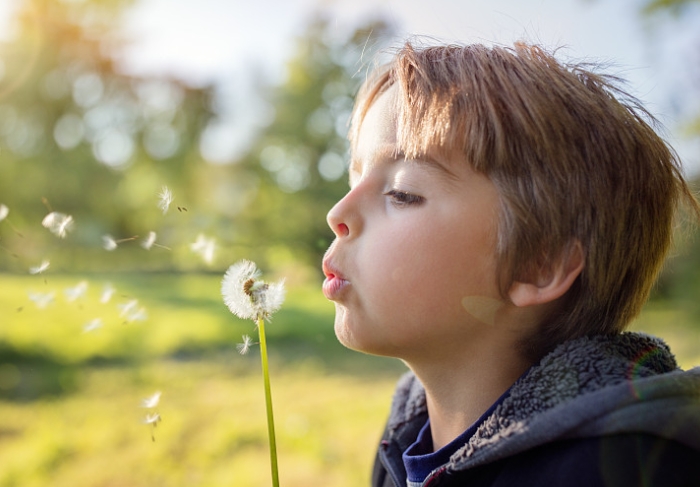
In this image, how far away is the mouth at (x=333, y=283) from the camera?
2.53 ft

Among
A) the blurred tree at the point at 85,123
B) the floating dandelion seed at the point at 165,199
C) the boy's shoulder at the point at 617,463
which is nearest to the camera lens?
the boy's shoulder at the point at 617,463

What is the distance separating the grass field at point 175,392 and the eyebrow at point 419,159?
14.9 inches

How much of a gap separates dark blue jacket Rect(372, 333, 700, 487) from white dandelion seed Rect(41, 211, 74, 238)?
0.56m

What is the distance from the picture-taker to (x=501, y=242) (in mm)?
760

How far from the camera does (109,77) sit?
3756 millimetres

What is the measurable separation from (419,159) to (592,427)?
36cm

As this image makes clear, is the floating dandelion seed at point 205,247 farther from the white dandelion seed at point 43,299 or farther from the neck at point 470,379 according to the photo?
the neck at point 470,379

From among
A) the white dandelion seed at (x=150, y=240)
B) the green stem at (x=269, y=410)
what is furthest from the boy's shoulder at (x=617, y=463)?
the white dandelion seed at (x=150, y=240)

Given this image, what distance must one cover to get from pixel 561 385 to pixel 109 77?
12.1 ft

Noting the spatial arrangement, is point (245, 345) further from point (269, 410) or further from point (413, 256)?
point (413, 256)

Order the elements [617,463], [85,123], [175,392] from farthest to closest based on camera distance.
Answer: [85,123]
[175,392]
[617,463]

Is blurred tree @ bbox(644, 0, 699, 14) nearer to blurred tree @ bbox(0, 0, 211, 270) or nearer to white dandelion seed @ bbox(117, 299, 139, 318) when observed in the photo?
blurred tree @ bbox(0, 0, 211, 270)

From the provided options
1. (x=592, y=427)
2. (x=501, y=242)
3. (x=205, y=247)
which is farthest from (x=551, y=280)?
(x=205, y=247)

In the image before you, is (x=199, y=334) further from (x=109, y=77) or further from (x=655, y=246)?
(x=655, y=246)
